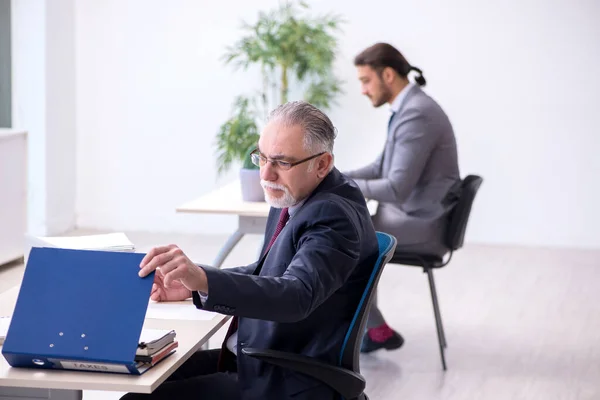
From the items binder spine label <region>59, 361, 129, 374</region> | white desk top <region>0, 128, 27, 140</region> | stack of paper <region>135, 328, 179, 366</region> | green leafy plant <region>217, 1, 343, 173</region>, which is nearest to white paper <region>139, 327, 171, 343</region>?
stack of paper <region>135, 328, 179, 366</region>

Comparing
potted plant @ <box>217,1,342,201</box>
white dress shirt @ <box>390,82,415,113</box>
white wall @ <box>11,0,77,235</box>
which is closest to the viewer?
white dress shirt @ <box>390,82,415,113</box>

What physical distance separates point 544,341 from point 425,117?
1.36m

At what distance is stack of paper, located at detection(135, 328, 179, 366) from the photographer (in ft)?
6.61

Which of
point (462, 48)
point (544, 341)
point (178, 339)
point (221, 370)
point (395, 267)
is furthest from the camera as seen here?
point (462, 48)

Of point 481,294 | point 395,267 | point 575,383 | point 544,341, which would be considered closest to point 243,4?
point 395,267

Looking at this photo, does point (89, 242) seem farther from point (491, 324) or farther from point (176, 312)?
point (491, 324)

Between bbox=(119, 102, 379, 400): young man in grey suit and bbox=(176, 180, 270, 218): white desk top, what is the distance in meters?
1.67

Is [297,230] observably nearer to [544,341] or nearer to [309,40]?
[544,341]

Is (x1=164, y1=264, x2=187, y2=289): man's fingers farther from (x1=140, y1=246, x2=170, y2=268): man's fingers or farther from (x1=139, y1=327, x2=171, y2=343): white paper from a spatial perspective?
(x1=139, y1=327, x2=171, y2=343): white paper

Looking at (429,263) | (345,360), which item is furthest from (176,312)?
(429,263)

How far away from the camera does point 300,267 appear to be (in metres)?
2.14

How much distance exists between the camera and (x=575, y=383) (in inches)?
169

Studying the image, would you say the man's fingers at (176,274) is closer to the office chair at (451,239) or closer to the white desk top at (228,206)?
the white desk top at (228,206)

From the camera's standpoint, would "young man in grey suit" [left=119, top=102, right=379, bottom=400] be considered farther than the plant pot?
No
